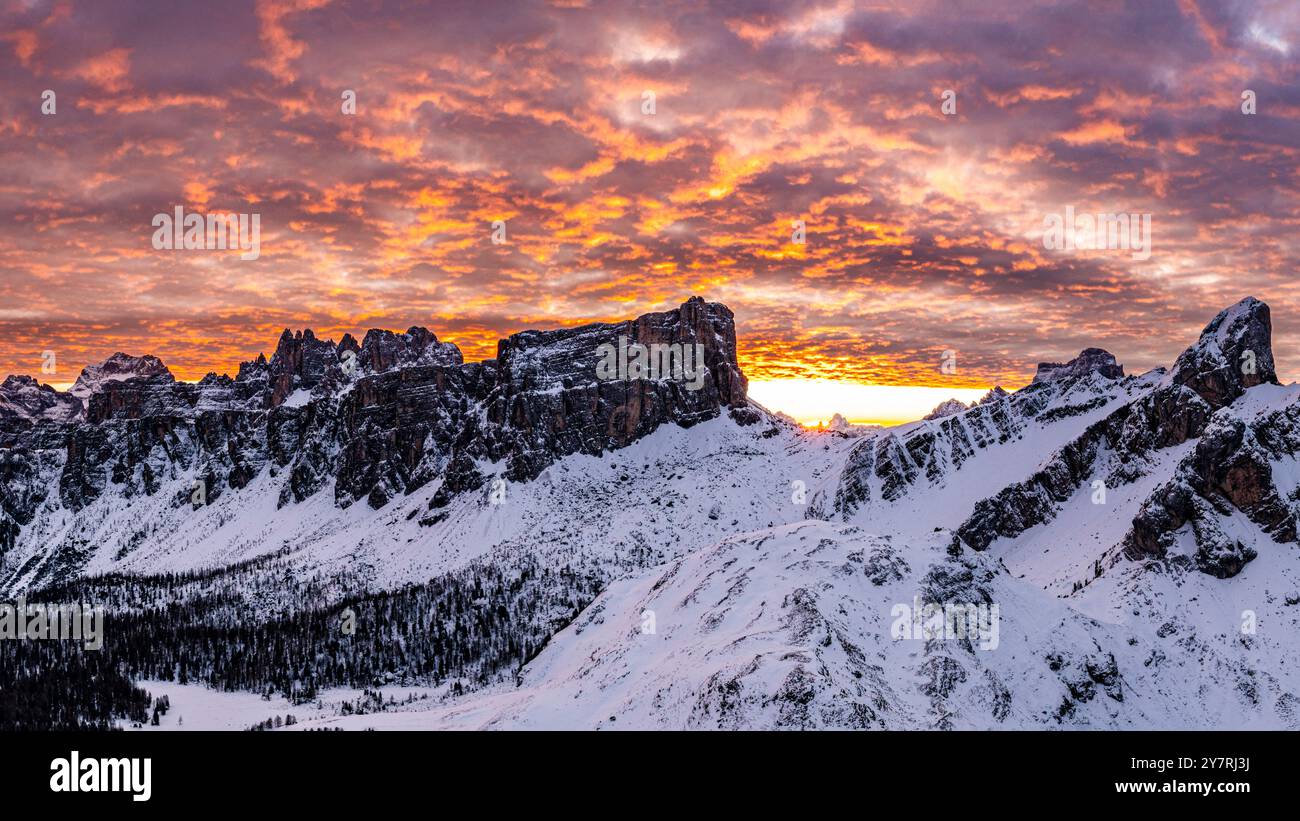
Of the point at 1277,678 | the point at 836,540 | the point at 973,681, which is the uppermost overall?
the point at 836,540

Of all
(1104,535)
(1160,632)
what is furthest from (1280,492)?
(1160,632)

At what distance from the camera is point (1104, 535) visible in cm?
19275
